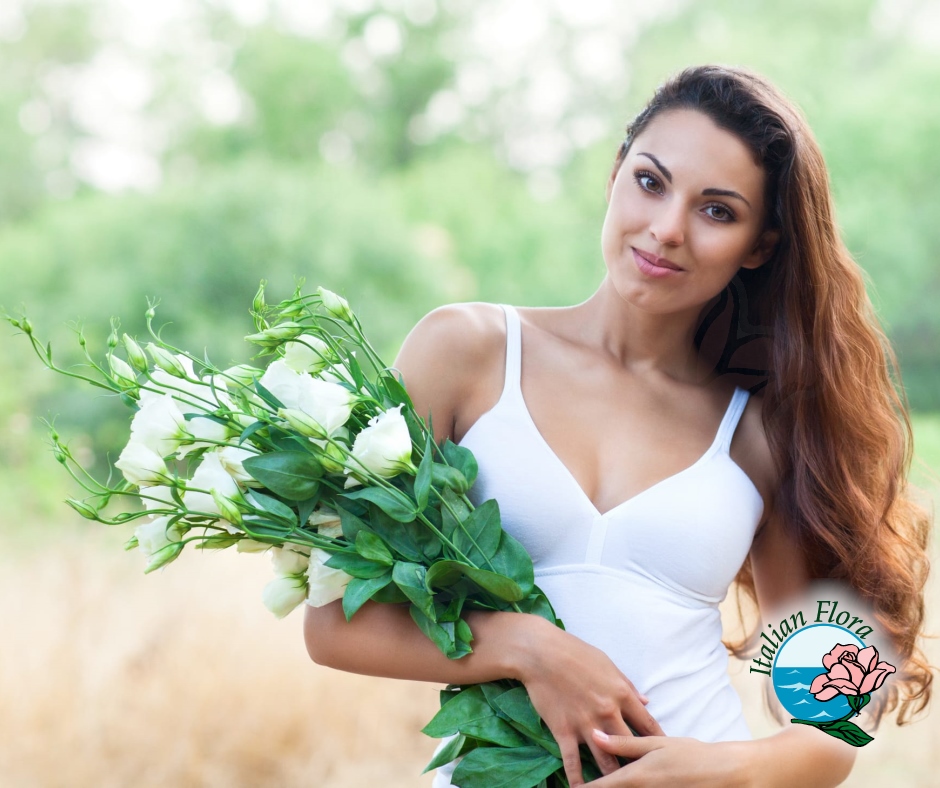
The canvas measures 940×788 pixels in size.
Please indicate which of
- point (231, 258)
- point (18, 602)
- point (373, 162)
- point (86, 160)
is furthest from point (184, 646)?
point (373, 162)

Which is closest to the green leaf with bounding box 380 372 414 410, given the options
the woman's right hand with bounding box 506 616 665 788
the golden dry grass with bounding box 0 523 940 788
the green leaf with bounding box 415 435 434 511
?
the green leaf with bounding box 415 435 434 511

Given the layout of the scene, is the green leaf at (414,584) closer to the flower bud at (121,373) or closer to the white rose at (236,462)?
the white rose at (236,462)

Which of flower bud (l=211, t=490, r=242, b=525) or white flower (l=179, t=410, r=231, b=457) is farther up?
white flower (l=179, t=410, r=231, b=457)

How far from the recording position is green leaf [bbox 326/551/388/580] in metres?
1.10

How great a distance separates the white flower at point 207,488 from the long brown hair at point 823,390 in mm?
882

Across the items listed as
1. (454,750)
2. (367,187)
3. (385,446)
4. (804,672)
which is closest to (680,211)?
(385,446)

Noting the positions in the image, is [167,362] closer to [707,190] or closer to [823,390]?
[707,190]

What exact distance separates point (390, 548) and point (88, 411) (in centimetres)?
552

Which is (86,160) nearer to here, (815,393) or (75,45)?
(75,45)

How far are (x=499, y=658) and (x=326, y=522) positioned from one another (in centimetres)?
27

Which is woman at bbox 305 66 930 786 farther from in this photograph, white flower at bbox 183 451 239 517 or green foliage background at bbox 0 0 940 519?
green foliage background at bbox 0 0 940 519

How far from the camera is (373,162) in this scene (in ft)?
30.0

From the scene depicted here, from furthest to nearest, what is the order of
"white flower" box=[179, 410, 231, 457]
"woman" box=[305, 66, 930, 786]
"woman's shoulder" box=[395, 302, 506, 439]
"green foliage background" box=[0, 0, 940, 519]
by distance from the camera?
1. "green foliage background" box=[0, 0, 940, 519]
2. "woman's shoulder" box=[395, 302, 506, 439]
3. "woman" box=[305, 66, 930, 786]
4. "white flower" box=[179, 410, 231, 457]

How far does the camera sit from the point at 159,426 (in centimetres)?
104
